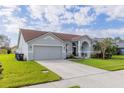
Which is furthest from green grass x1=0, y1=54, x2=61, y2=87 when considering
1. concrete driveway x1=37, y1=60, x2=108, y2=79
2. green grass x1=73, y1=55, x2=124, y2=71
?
green grass x1=73, y1=55, x2=124, y2=71

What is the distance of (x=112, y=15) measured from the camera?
9.05m

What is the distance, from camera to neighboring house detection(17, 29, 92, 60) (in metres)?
12.1

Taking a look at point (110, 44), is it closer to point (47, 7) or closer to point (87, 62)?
point (87, 62)

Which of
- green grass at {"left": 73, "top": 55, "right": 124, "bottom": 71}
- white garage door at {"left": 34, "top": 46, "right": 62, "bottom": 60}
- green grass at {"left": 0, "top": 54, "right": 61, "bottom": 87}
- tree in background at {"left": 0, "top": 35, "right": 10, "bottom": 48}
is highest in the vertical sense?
tree in background at {"left": 0, "top": 35, "right": 10, "bottom": 48}

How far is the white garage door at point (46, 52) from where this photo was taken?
12336mm

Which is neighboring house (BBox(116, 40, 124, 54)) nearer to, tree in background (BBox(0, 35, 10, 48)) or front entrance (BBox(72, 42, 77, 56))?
front entrance (BBox(72, 42, 77, 56))

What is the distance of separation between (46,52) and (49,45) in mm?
784

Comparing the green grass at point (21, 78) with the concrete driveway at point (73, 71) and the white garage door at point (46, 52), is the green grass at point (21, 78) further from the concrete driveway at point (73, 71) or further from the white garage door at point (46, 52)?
the white garage door at point (46, 52)

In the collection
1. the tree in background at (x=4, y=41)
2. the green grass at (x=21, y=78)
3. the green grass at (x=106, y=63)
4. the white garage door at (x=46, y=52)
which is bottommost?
the green grass at (x=21, y=78)

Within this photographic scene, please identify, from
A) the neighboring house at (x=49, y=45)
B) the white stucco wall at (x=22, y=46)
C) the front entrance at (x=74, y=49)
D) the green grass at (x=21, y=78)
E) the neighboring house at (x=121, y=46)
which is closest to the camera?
the green grass at (x=21, y=78)

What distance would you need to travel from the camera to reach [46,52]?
1257cm

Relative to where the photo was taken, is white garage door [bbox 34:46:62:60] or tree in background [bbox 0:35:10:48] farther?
white garage door [bbox 34:46:62:60]

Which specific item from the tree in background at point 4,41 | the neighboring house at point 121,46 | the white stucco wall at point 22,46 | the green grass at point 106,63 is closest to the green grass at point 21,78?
the tree in background at point 4,41
